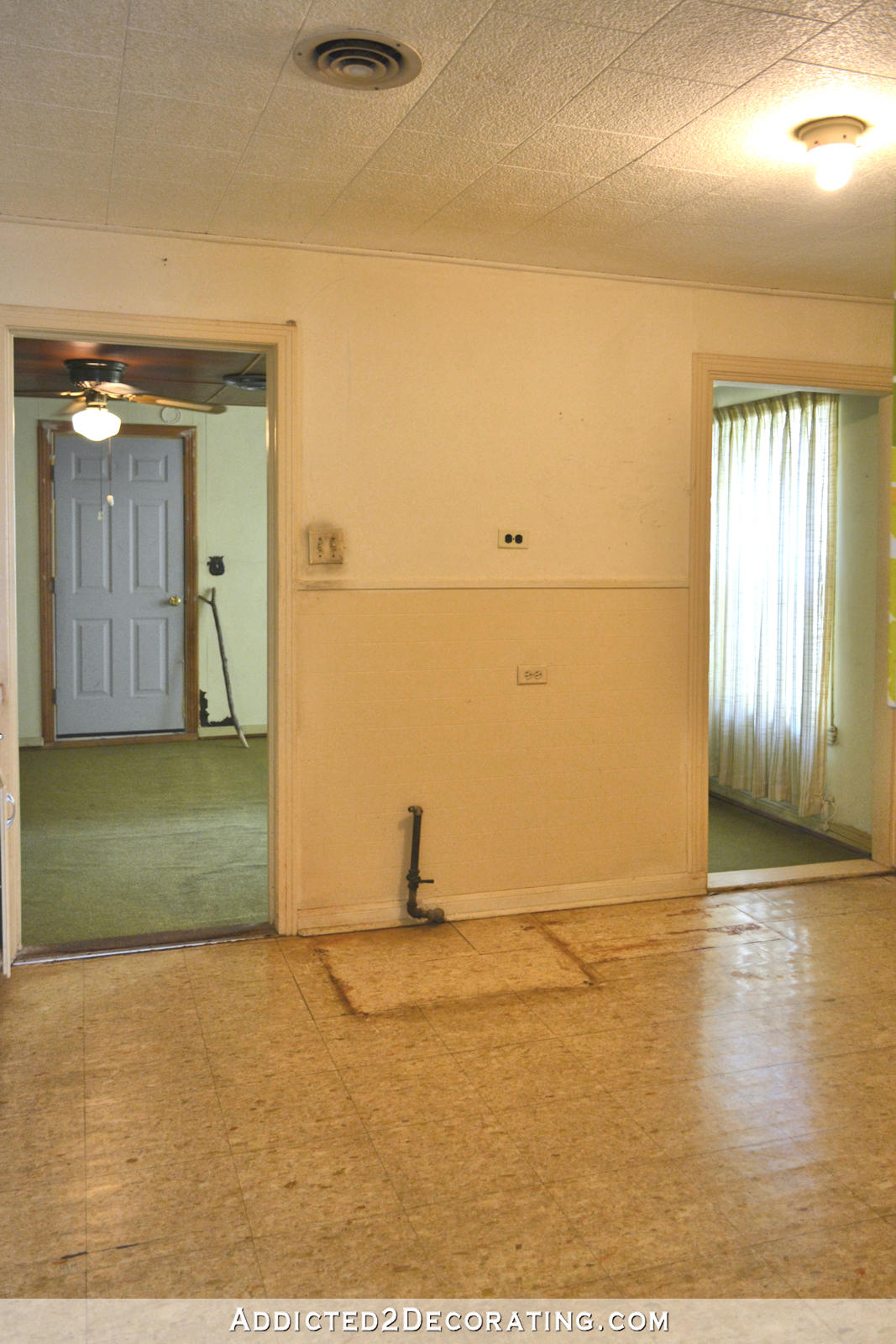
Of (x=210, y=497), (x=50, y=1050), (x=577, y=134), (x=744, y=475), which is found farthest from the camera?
(x=210, y=497)

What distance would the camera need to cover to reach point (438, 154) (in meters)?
3.05

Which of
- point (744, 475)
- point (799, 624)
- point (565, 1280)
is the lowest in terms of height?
point (565, 1280)

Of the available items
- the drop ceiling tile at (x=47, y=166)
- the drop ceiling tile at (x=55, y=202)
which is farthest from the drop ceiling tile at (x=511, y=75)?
the drop ceiling tile at (x=55, y=202)

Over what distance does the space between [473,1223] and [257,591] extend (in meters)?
6.49

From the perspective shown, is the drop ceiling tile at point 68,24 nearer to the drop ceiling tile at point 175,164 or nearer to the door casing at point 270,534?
the drop ceiling tile at point 175,164

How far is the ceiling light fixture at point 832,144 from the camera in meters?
2.81

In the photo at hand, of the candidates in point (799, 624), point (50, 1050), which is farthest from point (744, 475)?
point (50, 1050)

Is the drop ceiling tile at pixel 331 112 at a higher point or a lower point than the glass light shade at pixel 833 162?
higher

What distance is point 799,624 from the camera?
5.51 meters

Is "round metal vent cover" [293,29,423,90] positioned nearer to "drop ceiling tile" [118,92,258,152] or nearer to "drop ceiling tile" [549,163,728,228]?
"drop ceiling tile" [118,92,258,152]

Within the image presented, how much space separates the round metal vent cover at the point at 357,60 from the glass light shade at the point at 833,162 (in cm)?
109

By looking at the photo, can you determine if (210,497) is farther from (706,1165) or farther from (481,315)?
(706,1165)

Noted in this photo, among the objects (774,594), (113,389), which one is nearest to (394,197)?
(113,389)

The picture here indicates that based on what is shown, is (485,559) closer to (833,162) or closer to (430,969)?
(430,969)
